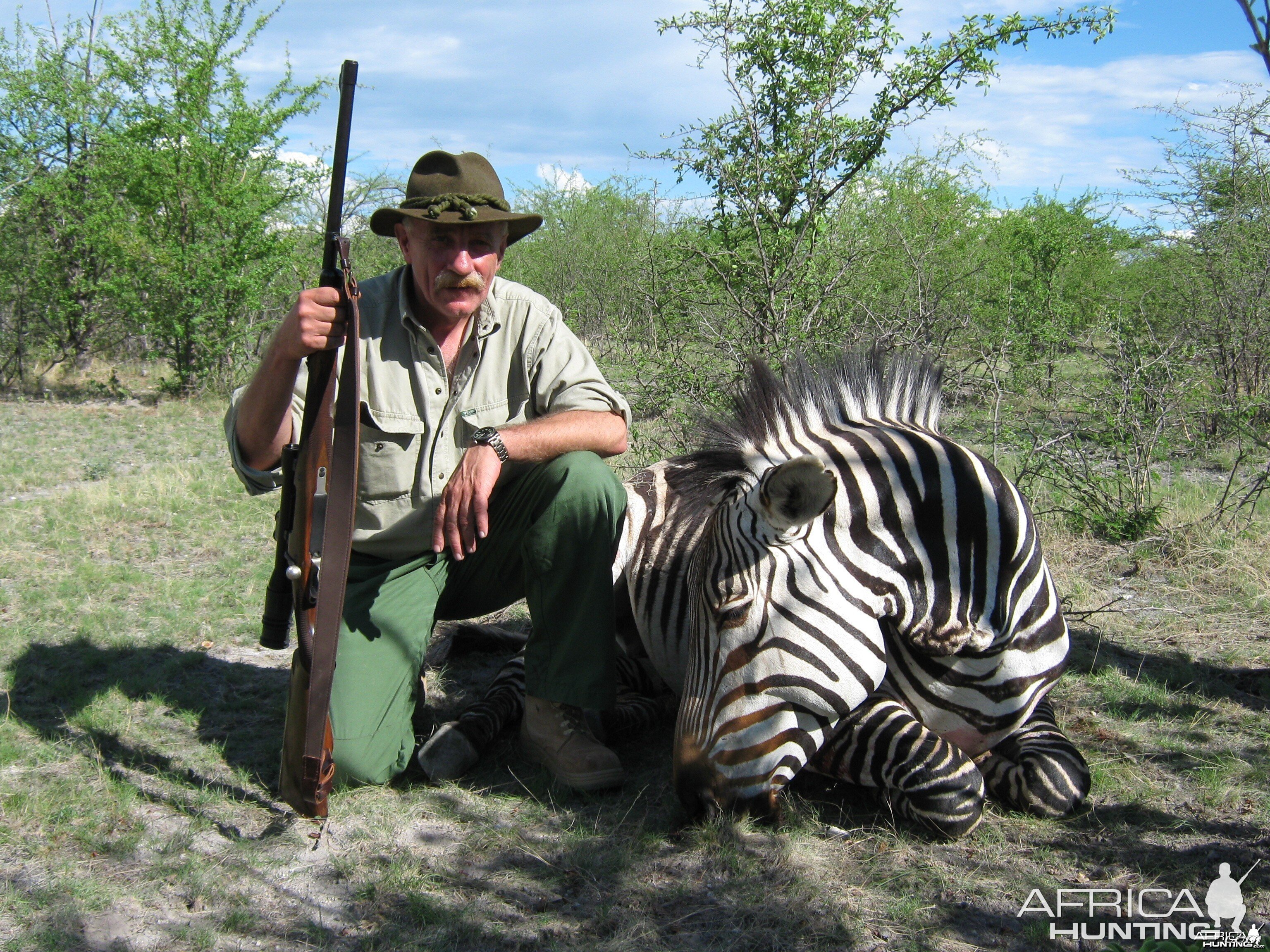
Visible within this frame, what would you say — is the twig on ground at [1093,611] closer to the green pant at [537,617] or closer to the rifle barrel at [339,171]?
the green pant at [537,617]

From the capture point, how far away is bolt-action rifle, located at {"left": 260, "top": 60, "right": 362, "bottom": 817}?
2.64m

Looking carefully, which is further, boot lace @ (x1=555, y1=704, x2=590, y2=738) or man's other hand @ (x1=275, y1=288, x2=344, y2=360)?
boot lace @ (x1=555, y1=704, x2=590, y2=738)

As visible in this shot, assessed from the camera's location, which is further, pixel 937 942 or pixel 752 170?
pixel 752 170

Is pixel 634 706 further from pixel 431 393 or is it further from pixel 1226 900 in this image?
pixel 1226 900

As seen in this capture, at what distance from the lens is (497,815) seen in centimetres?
294

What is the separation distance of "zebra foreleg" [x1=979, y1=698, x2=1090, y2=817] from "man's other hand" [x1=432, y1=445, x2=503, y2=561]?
175 cm

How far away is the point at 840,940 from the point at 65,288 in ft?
49.2

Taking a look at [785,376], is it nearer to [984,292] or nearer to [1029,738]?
[1029,738]

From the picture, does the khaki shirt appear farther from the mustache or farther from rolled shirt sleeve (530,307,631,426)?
the mustache

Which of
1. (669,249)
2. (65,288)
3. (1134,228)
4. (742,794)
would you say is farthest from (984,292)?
(65,288)

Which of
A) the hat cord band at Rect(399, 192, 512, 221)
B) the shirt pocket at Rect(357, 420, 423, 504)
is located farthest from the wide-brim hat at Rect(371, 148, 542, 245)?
the shirt pocket at Rect(357, 420, 423, 504)

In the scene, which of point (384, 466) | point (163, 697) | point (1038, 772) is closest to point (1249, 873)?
point (1038, 772)

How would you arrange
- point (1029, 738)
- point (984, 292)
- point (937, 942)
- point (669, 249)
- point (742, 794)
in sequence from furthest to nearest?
1. point (984, 292)
2. point (669, 249)
3. point (1029, 738)
4. point (742, 794)
5. point (937, 942)

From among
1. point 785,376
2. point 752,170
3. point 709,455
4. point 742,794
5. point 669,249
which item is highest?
point 752,170
